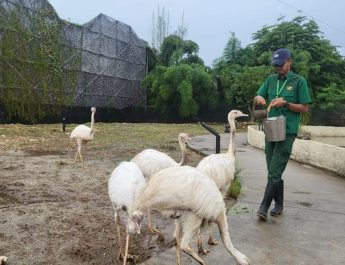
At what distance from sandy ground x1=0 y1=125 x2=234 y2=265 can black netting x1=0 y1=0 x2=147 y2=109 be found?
15.1 metres

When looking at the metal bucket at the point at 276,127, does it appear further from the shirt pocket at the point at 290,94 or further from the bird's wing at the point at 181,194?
the bird's wing at the point at 181,194

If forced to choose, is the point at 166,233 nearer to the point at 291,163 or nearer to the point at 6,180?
the point at 6,180

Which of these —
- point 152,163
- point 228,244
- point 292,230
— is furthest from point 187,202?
point 292,230

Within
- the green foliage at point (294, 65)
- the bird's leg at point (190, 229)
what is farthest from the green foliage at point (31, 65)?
the bird's leg at point (190, 229)

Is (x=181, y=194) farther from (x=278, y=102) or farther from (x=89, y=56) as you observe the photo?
(x=89, y=56)

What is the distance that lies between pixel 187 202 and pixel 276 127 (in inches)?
85.9

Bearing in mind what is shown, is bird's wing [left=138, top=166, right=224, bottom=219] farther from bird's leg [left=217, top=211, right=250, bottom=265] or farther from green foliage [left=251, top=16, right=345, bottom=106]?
green foliage [left=251, top=16, right=345, bottom=106]

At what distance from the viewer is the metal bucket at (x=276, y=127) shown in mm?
5781

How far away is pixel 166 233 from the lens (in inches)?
218

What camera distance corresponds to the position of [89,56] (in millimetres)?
31078

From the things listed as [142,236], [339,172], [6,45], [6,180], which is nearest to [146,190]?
[142,236]

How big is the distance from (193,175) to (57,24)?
83.7ft

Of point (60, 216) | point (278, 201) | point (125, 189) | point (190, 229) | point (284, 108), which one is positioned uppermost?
point (284, 108)

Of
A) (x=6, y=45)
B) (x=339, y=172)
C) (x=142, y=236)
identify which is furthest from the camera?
(x=6, y=45)
